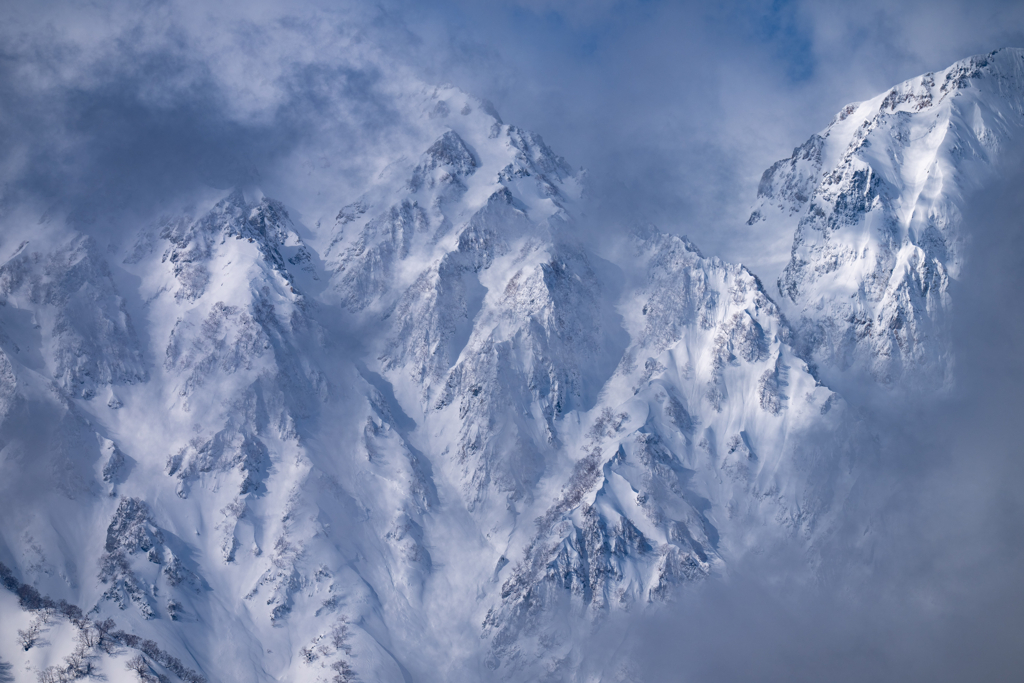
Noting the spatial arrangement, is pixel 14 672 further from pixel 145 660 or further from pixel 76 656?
pixel 145 660

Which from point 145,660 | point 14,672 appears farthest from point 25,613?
point 145,660

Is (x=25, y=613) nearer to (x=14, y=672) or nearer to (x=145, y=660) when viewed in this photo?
(x=14, y=672)

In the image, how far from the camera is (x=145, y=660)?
195500mm

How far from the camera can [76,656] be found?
18750 cm

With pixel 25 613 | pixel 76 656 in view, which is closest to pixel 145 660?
pixel 76 656

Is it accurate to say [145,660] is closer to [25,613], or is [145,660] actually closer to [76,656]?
[76,656]

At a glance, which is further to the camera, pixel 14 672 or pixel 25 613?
pixel 25 613

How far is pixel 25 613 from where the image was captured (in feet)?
649

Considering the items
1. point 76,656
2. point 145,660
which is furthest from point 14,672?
point 145,660

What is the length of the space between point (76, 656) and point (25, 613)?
20.0 meters

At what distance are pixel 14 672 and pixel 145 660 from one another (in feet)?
81.6

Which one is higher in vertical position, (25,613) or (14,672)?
(25,613)

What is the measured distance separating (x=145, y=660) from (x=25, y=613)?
28.9 m

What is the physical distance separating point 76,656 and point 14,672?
1166 centimetres
